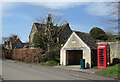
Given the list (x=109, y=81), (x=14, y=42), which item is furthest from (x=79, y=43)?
(x=14, y=42)

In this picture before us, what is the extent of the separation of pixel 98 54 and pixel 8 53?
20.5 meters

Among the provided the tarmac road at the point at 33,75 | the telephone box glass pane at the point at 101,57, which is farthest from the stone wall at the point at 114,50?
the tarmac road at the point at 33,75

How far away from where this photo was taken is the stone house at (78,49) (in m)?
16.3

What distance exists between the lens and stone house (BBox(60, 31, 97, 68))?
16328mm

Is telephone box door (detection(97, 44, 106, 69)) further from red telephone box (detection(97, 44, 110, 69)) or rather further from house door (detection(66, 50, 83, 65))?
house door (detection(66, 50, 83, 65))

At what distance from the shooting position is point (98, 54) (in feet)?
51.7

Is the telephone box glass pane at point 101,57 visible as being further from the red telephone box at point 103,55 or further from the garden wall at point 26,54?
the garden wall at point 26,54

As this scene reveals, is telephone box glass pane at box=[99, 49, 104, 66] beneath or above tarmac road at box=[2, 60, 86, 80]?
above

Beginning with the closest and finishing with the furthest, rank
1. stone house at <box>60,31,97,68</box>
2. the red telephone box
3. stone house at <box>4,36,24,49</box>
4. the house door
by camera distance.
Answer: the red telephone box → stone house at <box>60,31,97,68</box> → the house door → stone house at <box>4,36,24,49</box>

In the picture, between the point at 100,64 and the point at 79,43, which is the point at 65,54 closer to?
the point at 79,43

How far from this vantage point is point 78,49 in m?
17.3

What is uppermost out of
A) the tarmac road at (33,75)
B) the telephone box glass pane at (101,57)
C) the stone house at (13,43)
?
the stone house at (13,43)

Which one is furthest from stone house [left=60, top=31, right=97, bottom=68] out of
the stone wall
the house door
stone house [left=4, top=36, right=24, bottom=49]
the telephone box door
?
stone house [left=4, top=36, right=24, bottom=49]

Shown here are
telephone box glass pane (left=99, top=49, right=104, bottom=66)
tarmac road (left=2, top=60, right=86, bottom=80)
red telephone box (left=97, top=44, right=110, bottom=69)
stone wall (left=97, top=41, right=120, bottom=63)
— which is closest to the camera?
tarmac road (left=2, top=60, right=86, bottom=80)
